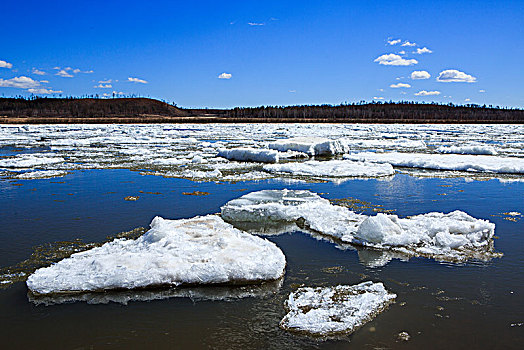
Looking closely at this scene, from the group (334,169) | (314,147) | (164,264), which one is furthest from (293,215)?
(314,147)

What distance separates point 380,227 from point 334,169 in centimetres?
494

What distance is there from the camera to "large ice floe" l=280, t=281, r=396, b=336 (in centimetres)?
269

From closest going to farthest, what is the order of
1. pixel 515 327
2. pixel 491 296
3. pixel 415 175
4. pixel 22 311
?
pixel 515 327 < pixel 22 311 < pixel 491 296 < pixel 415 175

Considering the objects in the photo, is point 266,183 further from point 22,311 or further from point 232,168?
point 22,311

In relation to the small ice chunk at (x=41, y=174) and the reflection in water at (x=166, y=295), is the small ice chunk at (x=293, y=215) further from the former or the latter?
the small ice chunk at (x=41, y=174)

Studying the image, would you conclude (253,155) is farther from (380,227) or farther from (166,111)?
(166,111)

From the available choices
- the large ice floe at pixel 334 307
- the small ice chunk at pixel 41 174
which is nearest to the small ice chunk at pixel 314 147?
the small ice chunk at pixel 41 174

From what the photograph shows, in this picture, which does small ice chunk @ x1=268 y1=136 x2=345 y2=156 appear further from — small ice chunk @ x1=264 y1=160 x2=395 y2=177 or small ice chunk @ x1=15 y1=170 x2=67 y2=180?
small ice chunk @ x1=15 y1=170 x2=67 y2=180

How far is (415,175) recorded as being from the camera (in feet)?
29.4

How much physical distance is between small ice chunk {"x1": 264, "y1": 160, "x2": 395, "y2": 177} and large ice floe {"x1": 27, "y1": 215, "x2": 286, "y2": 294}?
16.6ft

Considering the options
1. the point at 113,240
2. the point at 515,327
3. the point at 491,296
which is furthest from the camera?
the point at 113,240

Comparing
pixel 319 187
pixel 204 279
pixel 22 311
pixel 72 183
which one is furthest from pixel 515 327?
pixel 72 183

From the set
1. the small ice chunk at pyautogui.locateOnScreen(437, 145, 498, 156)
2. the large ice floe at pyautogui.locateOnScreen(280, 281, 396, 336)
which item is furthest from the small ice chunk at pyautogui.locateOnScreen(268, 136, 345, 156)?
the large ice floe at pyautogui.locateOnScreen(280, 281, 396, 336)

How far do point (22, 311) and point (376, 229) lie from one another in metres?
3.17
